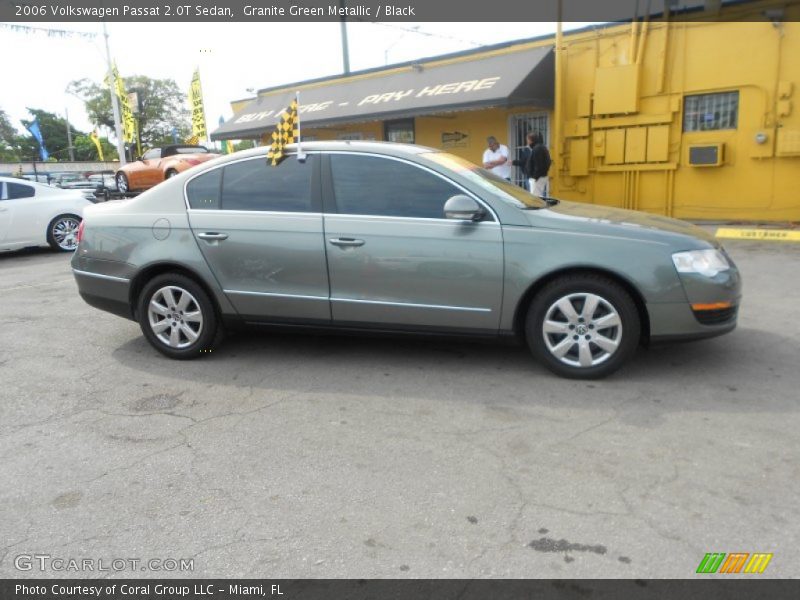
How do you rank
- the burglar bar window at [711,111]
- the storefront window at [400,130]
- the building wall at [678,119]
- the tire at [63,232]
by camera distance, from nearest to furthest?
the building wall at [678,119] → the burglar bar window at [711,111] → the tire at [63,232] → the storefront window at [400,130]

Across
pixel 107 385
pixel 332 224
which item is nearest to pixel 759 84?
pixel 332 224

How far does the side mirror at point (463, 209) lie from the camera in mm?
4312

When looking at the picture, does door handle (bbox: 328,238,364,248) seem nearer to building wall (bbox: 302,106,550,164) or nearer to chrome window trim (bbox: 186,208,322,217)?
chrome window trim (bbox: 186,208,322,217)

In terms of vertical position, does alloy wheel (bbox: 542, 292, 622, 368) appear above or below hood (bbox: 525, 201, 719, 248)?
below

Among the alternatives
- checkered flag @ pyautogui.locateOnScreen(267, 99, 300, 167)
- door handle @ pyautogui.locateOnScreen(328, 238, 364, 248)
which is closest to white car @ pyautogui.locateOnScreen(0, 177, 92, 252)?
checkered flag @ pyautogui.locateOnScreen(267, 99, 300, 167)

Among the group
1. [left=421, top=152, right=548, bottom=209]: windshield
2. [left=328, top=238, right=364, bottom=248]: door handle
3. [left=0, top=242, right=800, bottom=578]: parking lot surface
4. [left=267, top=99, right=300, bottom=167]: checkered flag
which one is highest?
[left=267, top=99, right=300, bottom=167]: checkered flag

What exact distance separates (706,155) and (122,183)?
1569 cm

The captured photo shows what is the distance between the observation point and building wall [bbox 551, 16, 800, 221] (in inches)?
428

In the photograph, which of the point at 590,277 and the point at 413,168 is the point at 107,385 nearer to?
the point at 413,168

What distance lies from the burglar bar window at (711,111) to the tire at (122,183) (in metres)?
14.8

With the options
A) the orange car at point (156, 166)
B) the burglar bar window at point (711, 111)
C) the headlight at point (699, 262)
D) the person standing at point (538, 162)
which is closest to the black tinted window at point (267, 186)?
the headlight at point (699, 262)

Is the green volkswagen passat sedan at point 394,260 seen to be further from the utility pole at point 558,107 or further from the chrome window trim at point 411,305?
the utility pole at point 558,107

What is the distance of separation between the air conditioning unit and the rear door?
9.16 metres

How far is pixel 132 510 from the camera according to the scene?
2.98 metres
